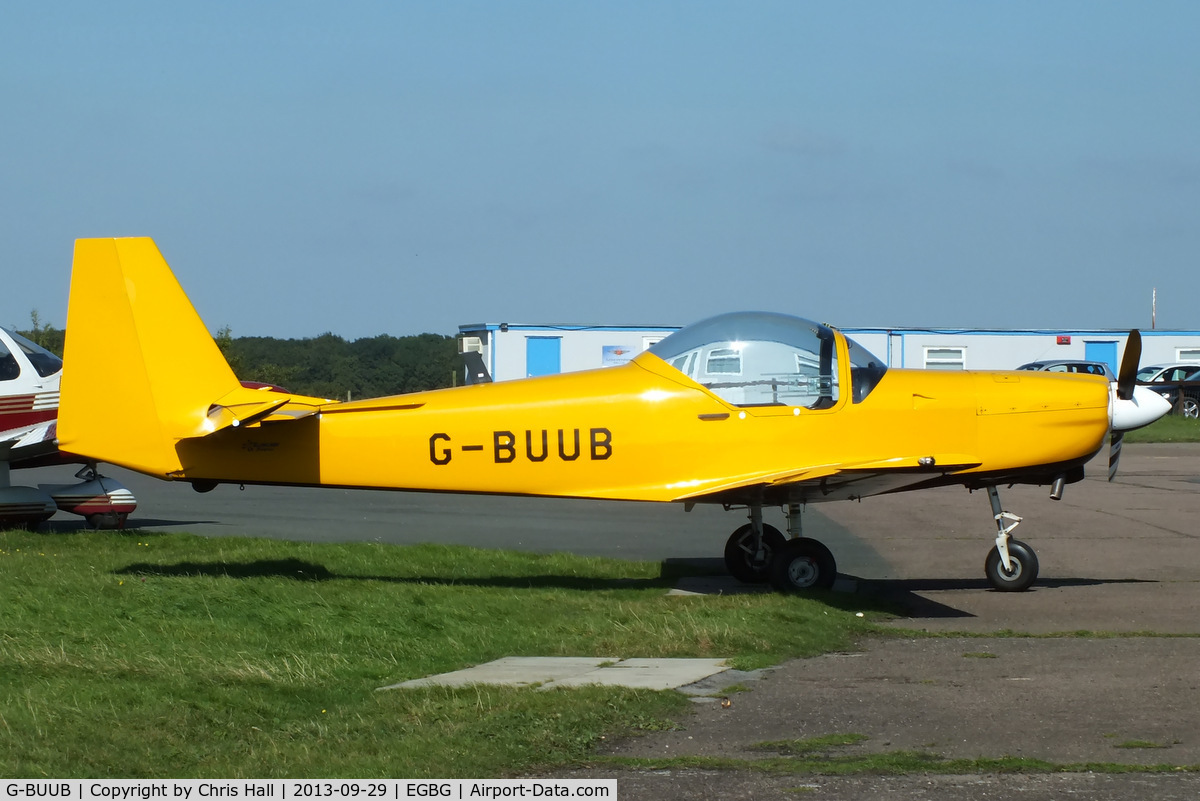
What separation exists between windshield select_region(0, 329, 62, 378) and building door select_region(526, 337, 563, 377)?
94.4 feet

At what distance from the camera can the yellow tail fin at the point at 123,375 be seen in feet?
31.6

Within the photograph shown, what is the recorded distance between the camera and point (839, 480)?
937 centimetres

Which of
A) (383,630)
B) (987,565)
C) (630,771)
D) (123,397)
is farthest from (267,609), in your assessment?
(987,565)

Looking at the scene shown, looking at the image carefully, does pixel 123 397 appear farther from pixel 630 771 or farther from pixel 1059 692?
pixel 1059 692

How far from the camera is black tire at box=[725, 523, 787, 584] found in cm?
1084

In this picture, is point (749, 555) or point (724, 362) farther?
point (749, 555)

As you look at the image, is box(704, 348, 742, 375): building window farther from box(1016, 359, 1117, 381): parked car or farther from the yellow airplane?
box(1016, 359, 1117, 381): parked car

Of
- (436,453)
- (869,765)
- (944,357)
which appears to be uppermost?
(944,357)

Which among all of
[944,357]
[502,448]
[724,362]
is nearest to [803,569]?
[724,362]

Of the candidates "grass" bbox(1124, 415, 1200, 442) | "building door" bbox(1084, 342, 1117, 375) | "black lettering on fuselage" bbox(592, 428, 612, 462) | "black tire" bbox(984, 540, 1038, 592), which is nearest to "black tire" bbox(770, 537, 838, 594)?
"black tire" bbox(984, 540, 1038, 592)

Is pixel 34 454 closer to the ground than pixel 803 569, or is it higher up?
higher up

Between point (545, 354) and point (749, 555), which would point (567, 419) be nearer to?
point (749, 555)

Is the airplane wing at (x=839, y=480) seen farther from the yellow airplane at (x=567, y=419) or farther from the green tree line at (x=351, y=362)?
the green tree line at (x=351, y=362)

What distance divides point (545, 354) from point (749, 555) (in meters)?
32.4
